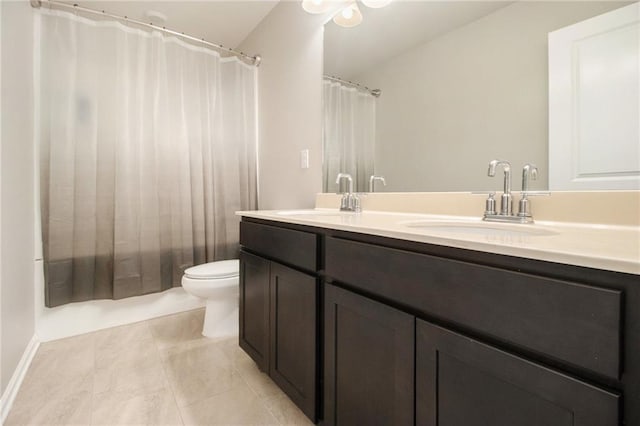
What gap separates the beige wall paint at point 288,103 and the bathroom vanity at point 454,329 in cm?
92

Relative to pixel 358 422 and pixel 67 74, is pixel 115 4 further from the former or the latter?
pixel 358 422

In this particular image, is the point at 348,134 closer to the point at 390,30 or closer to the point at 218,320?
the point at 390,30

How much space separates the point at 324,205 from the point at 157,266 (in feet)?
4.12

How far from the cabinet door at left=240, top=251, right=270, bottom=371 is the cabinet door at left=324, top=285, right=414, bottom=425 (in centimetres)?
41

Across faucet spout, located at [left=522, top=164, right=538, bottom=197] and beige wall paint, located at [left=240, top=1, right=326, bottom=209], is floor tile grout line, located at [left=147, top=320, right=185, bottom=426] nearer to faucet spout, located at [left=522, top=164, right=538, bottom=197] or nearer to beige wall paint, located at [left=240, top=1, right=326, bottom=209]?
beige wall paint, located at [left=240, top=1, right=326, bottom=209]

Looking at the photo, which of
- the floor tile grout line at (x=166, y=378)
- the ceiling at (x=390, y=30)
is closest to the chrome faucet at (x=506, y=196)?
the ceiling at (x=390, y=30)

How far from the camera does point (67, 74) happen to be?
1.76m

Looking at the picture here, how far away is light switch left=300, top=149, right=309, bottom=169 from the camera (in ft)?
6.24

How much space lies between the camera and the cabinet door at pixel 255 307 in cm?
127

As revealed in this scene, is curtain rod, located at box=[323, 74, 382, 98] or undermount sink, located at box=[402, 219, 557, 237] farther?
curtain rod, located at box=[323, 74, 382, 98]

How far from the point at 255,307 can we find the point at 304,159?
1.00 metres

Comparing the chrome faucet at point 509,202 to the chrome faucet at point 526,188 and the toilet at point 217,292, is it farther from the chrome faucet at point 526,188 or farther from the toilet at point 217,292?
the toilet at point 217,292

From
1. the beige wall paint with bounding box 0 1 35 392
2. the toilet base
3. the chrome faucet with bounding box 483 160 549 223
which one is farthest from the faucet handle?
the beige wall paint with bounding box 0 1 35 392

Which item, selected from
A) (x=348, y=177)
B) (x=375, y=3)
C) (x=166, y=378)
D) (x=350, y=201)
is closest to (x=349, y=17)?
(x=375, y=3)
